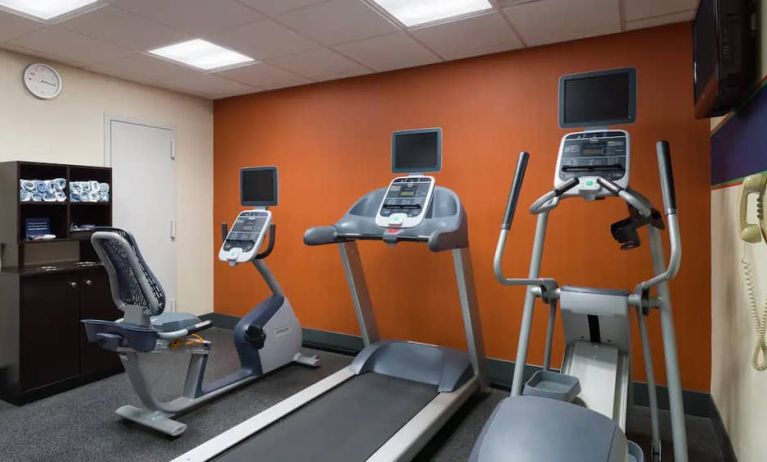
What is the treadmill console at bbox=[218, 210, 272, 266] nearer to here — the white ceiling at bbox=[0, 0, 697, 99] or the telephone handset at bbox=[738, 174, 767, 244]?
the white ceiling at bbox=[0, 0, 697, 99]

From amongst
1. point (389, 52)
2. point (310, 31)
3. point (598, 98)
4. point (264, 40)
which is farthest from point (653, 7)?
point (264, 40)

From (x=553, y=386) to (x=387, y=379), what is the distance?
1532 millimetres

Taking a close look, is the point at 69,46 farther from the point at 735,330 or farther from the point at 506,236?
the point at 735,330

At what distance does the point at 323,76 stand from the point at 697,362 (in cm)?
387

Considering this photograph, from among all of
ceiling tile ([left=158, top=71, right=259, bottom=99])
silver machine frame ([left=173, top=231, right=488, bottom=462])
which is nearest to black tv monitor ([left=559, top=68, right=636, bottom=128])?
silver machine frame ([left=173, top=231, right=488, bottom=462])

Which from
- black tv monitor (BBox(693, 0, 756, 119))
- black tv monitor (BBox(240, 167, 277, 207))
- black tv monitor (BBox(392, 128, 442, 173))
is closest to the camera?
black tv monitor (BBox(693, 0, 756, 119))

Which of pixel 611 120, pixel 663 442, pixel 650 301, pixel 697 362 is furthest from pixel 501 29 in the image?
pixel 663 442

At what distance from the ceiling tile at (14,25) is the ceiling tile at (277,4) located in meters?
1.59

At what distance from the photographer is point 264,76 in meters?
4.50

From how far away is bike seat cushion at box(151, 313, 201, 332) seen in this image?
9.77ft

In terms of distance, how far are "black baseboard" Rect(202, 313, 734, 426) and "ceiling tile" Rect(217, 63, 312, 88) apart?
256 centimetres

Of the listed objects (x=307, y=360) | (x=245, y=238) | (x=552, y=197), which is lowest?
(x=307, y=360)

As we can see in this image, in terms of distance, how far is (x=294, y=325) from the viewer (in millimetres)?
4082

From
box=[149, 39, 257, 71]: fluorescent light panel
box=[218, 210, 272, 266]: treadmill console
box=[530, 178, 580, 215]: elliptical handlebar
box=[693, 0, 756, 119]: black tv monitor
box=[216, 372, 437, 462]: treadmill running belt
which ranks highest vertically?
box=[149, 39, 257, 71]: fluorescent light panel
